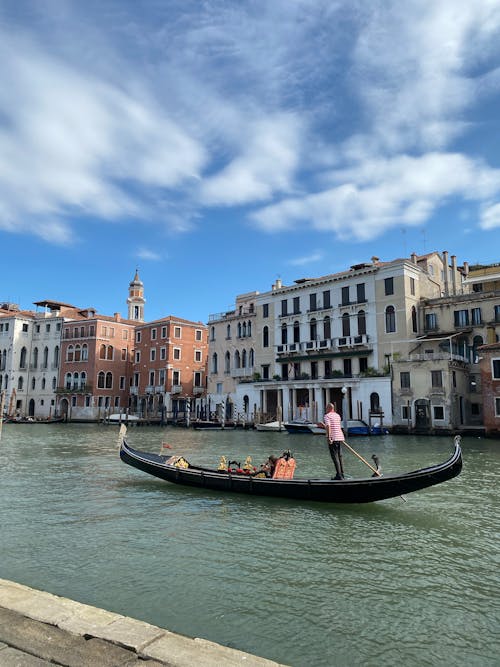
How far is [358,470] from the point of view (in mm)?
13648

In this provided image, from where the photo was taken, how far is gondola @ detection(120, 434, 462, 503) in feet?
26.5

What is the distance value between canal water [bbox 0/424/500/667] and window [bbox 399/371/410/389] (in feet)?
58.5

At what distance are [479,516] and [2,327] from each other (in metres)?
48.3

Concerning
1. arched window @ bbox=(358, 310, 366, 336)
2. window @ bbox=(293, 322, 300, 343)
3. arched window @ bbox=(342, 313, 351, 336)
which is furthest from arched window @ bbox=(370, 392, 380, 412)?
window @ bbox=(293, 322, 300, 343)

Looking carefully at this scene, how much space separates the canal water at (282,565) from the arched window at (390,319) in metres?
20.2

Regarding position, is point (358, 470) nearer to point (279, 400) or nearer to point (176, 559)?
point (176, 559)

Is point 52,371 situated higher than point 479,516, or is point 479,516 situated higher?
point 52,371

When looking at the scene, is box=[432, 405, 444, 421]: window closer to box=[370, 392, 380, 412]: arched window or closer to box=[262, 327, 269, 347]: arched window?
box=[370, 392, 380, 412]: arched window

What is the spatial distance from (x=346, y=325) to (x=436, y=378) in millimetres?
7472

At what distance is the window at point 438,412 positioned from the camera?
27172mm

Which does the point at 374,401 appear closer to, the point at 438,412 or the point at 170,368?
the point at 438,412

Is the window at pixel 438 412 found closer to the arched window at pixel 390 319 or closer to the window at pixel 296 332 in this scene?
the arched window at pixel 390 319

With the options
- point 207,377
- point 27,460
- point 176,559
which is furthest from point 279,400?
point 176,559

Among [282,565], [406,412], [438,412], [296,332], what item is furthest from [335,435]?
[296,332]
